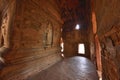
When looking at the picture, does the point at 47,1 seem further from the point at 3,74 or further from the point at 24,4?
the point at 3,74

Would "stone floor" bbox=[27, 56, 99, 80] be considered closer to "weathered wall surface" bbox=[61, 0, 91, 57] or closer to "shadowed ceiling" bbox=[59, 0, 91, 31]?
"shadowed ceiling" bbox=[59, 0, 91, 31]

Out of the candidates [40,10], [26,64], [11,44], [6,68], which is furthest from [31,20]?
[6,68]

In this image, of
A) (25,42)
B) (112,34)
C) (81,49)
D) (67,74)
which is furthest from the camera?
(81,49)

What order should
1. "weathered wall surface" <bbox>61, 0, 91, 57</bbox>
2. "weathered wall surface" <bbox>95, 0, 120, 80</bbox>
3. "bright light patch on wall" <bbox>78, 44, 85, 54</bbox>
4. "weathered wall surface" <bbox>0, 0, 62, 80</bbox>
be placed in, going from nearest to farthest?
"weathered wall surface" <bbox>95, 0, 120, 80</bbox>, "weathered wall surface" <bbox>0, 0, 62, 80</bbox>, "weathered wall surface" <bbox>61, 0, 91, 57</bbox>, "bright light patch on wall" <bbox>78, 44, 85, 54</bbox>

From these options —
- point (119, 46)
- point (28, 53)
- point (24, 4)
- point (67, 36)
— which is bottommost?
point (28, 53)

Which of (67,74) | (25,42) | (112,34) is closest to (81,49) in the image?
(67,74)

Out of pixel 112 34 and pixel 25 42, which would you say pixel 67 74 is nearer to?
pixel 25 42

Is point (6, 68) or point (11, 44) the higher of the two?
point (11, 44)

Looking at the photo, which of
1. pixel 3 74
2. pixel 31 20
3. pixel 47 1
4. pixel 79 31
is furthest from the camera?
pixel 79 31

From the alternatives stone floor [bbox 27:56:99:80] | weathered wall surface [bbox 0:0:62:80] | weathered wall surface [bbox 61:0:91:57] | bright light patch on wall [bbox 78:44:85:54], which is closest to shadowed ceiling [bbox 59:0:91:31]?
weathered wall surface [bbox 61:0:91:57]

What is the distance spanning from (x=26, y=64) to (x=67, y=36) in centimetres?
989

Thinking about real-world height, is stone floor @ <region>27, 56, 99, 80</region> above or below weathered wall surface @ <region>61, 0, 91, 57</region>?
below

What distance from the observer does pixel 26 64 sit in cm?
484

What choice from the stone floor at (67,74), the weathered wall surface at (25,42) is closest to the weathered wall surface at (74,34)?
the weathered wall surface at (25,42)
